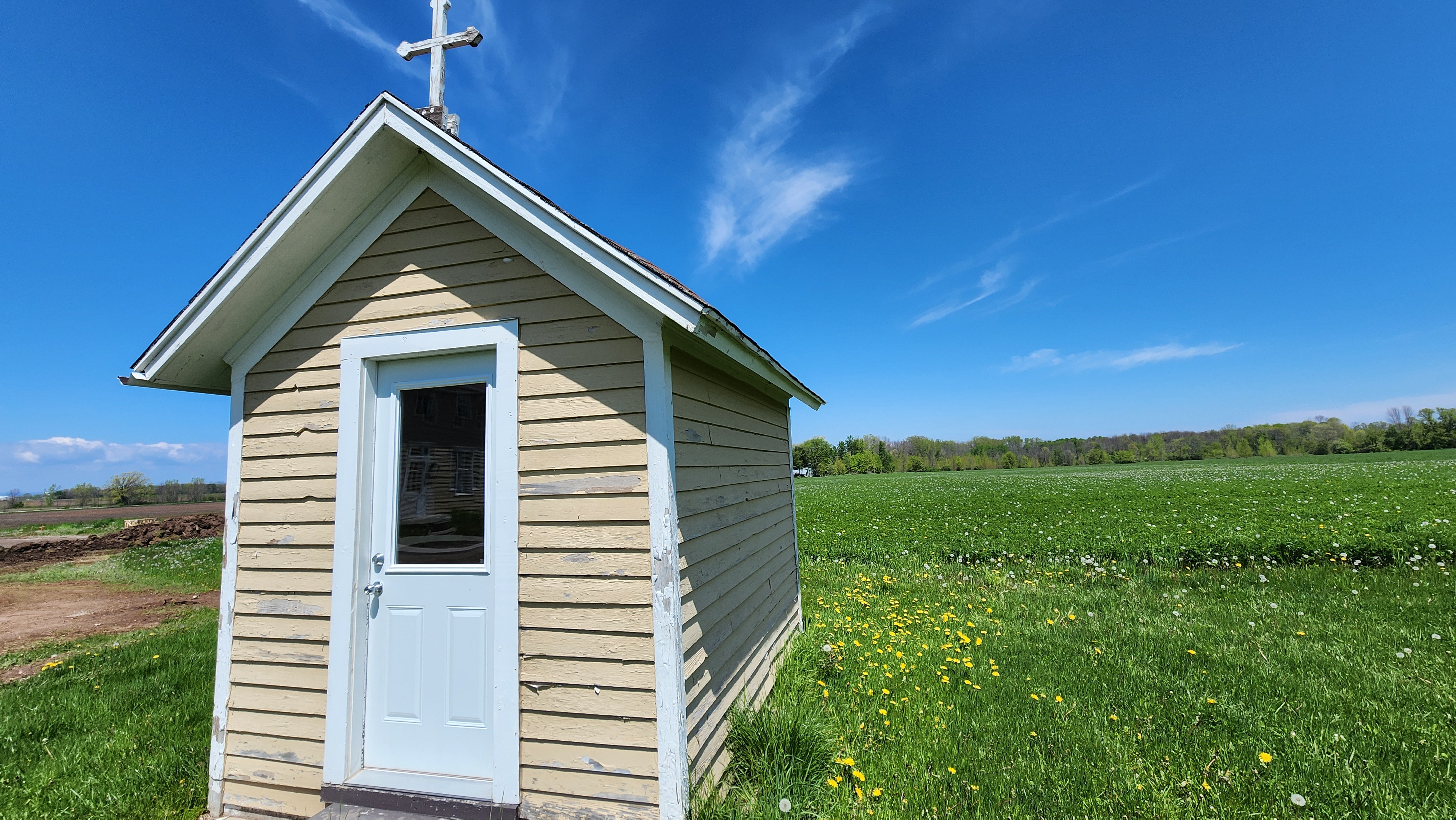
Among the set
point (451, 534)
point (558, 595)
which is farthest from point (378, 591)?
point (558, 595)

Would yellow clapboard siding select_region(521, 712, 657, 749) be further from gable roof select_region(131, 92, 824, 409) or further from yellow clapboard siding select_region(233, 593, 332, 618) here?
gable roof select_region(131, 92, 824, 409)

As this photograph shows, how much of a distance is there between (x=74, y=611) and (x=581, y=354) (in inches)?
562

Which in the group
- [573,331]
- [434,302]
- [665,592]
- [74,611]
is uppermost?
[434,302]

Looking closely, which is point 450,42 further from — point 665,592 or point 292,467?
point 665,592

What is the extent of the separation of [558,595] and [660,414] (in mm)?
1211

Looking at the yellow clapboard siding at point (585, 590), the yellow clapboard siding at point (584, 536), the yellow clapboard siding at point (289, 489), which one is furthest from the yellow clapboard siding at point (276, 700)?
the yellow clapboard siding at point (584, 536)

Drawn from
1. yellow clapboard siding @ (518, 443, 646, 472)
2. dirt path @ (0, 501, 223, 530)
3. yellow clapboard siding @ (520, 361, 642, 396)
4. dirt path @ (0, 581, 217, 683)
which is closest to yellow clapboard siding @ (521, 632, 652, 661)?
yellow clapboard siding @ (518, 443, 646, 472)

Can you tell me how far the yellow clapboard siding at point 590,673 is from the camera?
3.07 meters

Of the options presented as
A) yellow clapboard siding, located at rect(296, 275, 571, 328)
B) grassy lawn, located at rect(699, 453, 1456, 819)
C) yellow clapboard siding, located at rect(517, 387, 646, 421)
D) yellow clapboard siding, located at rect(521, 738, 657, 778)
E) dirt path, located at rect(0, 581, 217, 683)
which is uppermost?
yellow clapboard siding, located at rect(296, 275, 571, 328)

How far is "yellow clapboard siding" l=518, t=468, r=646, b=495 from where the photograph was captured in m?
3.23

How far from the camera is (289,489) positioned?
12.5ft

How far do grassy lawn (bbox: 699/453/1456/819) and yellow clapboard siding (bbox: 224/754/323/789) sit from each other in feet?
8.36

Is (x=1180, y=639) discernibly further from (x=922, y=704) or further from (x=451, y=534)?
(x=451, y=534)

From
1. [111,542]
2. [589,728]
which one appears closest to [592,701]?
[589,728]
